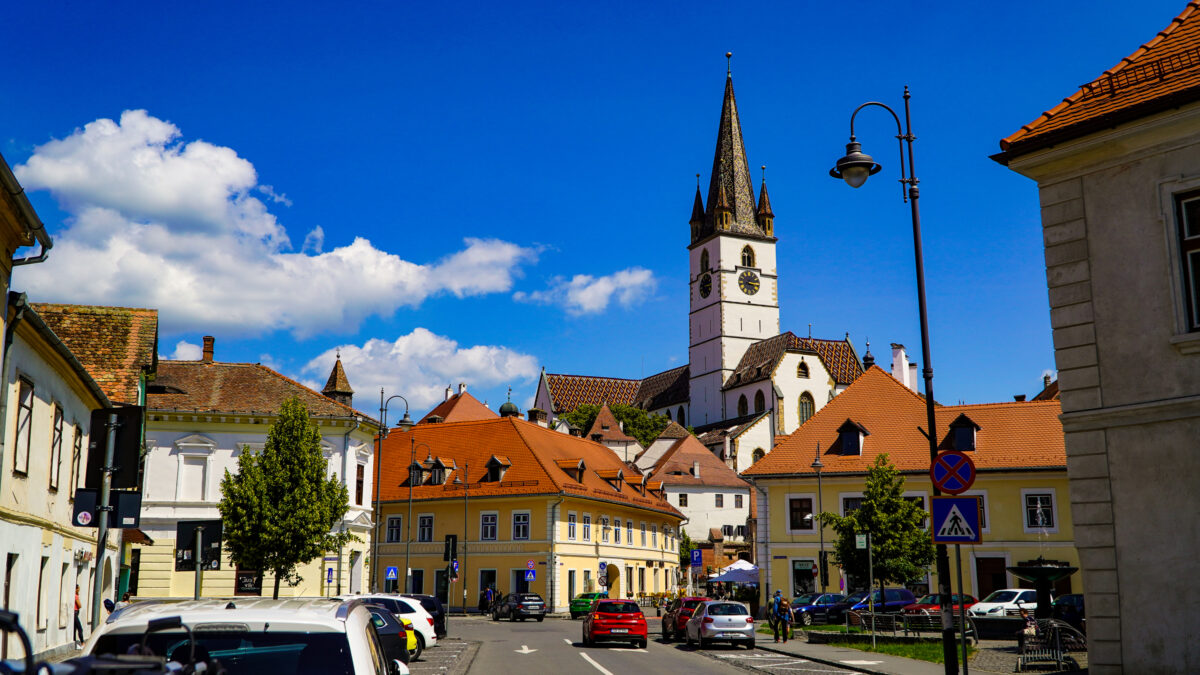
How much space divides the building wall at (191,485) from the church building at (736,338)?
7040 cm

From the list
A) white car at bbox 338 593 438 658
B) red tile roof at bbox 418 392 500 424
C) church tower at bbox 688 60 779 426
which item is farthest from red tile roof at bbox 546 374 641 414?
white car at bbox 338 593 438 658

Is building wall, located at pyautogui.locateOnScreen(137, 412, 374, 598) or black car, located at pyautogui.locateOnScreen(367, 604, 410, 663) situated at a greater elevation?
building wall, located at pyautogui.locateOnScreen(137, 412, 374, 598)

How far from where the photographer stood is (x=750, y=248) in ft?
431

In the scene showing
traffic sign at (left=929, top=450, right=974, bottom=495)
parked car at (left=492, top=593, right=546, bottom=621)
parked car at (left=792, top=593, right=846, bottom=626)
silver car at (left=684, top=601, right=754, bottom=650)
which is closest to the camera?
traffic sign at (left=929, top=450, right=974, bottom=495)

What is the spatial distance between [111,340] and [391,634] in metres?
16.8

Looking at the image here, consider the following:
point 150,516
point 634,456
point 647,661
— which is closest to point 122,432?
point 647,661

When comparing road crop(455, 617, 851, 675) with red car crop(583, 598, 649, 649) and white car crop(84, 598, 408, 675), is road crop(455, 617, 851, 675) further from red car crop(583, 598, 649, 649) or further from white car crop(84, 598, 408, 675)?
white car crop(84, 598, 408, 675)

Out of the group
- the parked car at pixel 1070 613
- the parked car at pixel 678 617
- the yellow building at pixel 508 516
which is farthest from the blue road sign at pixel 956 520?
the yellow building at pixel 508 516

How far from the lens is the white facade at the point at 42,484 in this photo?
18.9 metres

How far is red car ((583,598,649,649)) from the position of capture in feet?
103

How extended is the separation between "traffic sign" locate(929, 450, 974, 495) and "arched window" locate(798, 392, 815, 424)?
10091 centimetres

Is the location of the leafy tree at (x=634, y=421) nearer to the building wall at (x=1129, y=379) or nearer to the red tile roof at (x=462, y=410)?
the red tile roof at (x=462, y=410)

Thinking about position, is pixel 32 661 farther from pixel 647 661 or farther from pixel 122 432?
pixel 647 661

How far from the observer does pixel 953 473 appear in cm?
1399
